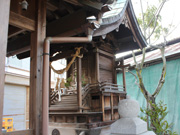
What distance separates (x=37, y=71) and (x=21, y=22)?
1112 mm

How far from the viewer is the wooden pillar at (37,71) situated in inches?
143

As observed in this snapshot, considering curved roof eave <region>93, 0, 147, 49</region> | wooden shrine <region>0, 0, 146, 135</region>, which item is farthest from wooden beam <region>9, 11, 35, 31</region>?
curved roof eave <region>93, 0, 147, 49</region>

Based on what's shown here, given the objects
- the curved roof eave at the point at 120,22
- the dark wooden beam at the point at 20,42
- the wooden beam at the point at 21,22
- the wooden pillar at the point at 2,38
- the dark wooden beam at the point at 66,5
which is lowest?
the wooden pillar at the point at 2,38

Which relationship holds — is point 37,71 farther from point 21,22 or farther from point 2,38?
point 2,38

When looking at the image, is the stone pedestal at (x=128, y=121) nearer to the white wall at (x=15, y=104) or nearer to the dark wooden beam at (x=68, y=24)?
the dark wooden beam at (x=68, y=24)

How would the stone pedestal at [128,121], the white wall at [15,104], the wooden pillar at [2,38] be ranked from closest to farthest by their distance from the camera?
1. the wooden pillar at [2,38]
2. the stone pedestal at [128,121]
3. the white wall at [15,104]

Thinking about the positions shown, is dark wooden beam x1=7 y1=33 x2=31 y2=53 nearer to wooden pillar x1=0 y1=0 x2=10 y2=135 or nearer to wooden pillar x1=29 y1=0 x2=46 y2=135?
wooden pillar x1=29 y1=0 x2=46 y2=135

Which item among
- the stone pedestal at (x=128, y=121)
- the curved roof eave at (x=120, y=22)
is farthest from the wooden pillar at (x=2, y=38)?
the curved roof eave at (x=120, y=22)

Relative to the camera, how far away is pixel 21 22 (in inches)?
150

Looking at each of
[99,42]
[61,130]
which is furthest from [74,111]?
[99,42]

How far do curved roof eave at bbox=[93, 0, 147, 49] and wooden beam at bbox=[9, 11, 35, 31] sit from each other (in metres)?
2.48

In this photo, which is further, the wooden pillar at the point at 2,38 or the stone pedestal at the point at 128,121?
the stone pedestal at the point at 128,121

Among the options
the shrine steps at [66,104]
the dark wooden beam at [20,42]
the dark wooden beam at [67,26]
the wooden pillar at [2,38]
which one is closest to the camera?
the wooden pillar at [2,38]

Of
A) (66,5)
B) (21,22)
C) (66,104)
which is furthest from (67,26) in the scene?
(66,104)
